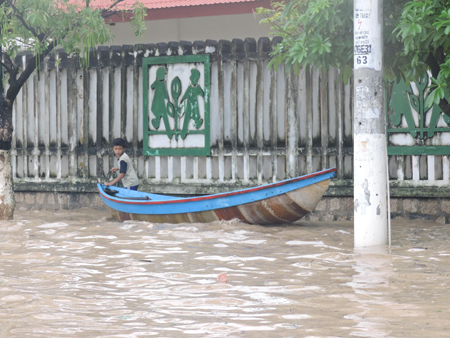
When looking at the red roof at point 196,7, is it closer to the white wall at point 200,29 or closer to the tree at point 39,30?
the white wall at point 200,29

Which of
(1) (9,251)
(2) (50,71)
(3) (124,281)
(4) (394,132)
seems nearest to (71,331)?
(3) (124,281)

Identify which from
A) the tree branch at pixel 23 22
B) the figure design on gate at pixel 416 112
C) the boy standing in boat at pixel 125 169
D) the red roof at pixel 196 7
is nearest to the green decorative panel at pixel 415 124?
the figure design on gate at pixel 416 112

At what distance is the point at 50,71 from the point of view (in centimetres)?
→ 1267

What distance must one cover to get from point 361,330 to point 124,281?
2496mm

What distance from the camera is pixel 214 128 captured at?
37.3 feet

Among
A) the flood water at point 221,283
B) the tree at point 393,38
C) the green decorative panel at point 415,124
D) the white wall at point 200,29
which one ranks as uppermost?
the white wall at point 200,29

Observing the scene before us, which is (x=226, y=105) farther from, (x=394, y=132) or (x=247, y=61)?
(x=394, y=132)

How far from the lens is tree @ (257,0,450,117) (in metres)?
7.03

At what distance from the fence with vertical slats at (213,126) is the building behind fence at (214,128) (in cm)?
2

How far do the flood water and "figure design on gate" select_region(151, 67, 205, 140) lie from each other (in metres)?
2.60

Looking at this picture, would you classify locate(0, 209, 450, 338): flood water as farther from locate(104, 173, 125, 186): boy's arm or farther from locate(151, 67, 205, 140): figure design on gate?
locate(151, 67, 205, 140): figure design on gate

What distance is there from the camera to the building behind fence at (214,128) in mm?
10484

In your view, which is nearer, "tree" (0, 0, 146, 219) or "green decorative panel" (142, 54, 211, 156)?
"tree" (0, 0, 146, 219)

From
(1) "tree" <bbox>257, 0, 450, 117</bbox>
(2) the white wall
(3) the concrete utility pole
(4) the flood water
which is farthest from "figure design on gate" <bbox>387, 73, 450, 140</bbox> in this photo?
(2) the white wall
